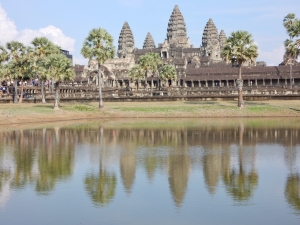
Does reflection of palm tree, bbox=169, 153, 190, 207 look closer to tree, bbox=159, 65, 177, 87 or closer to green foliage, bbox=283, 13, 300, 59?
green foliage, bbox=283, 13, 300, 59

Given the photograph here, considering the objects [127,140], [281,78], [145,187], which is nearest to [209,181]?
[145,187]

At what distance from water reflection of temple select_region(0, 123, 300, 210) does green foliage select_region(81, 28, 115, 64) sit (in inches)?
802

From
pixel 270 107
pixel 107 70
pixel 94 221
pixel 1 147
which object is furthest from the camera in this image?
pixel 107 70

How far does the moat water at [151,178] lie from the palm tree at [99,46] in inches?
1115

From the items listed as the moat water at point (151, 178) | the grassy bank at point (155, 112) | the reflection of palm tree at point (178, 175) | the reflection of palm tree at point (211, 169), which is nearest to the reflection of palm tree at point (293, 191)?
the moat water at point (151, 178)

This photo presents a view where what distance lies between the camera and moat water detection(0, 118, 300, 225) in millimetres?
18750

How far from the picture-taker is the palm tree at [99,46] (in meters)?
71.1

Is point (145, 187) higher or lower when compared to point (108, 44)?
lower

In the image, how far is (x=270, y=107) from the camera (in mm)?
66875

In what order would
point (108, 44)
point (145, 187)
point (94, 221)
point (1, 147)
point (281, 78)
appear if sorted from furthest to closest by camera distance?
point (281, 78), point (108, 44), point (1, 147), point (145, 187), point (94, 221)

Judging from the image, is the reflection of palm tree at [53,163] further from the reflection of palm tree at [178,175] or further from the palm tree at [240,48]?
the palm tree at [240,48]

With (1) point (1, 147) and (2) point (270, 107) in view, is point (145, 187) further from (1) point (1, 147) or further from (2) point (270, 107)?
(2) point (270, 107)

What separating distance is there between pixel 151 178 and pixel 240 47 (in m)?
46.2

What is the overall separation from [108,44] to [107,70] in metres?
100
